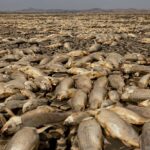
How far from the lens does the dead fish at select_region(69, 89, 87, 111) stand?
25.3 feet

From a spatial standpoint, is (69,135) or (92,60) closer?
(69,135)

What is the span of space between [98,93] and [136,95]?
863 mm

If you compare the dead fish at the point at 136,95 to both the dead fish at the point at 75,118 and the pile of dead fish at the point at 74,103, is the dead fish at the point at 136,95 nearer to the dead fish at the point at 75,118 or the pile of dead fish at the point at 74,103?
the pile of dead fish at the point at 74,103

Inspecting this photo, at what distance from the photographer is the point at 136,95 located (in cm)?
815

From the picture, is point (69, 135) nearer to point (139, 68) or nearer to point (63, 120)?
point (63, 120)

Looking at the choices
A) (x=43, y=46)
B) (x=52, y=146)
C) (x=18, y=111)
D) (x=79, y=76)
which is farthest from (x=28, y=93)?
(x=43, y=46)

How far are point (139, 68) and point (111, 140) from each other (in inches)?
187

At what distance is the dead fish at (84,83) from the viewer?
8781 mm

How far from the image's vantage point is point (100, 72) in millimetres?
9891

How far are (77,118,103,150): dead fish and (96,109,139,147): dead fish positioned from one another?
0.49 feet

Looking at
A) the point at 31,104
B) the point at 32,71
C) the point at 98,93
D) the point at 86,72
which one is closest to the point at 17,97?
the point at 31,104

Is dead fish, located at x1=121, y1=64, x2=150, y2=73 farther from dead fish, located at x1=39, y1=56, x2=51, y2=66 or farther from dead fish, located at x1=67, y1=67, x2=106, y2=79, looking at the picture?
dead fish, located at x1=39, y1=56, x2=51, y2=66

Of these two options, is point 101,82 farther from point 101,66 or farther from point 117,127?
point 117,127

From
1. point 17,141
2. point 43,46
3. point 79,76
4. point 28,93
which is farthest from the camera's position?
point 43,46
